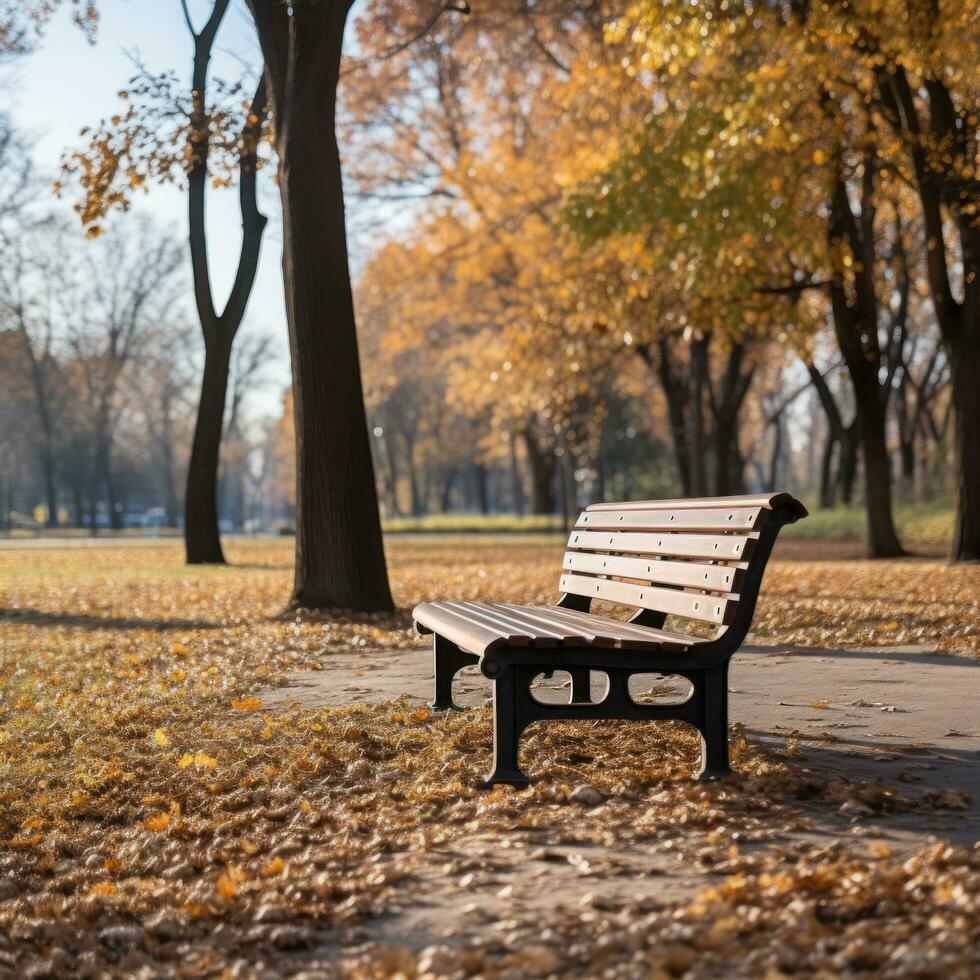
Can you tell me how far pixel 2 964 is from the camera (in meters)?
3.30

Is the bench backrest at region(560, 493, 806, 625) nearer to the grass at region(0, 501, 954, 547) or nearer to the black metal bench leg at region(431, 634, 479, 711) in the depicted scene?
the black metal bench leg at region(431, 634, 479, 711)

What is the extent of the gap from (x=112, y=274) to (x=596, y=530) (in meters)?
41.3

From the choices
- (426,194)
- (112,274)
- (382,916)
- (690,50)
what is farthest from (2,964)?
(112,274)

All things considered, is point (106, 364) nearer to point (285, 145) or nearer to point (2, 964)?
point (285, 145)

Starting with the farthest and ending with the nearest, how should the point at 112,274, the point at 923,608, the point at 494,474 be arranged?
the point at 494,474
the point at 112,274
the point at 923,608

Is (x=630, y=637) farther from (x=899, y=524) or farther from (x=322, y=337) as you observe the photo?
(x=899, y=524)

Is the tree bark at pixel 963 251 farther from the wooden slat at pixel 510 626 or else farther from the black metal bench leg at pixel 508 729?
the black metal bench leg at pixel 508 729

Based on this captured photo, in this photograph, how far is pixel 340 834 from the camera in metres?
4.18

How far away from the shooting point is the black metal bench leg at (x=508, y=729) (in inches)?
178

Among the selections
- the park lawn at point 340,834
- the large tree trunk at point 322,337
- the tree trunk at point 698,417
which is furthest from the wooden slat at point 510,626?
the tree trunk at point 698,417

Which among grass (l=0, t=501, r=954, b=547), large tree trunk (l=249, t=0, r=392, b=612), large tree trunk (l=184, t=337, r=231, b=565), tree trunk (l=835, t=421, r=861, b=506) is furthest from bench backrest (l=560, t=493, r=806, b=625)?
tree trunk (l=835, t=421, r=861, b=506)

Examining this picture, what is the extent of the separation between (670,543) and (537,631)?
3.27ft

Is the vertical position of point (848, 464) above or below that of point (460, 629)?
above

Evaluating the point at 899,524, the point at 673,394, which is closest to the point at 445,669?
the point at 899,524
